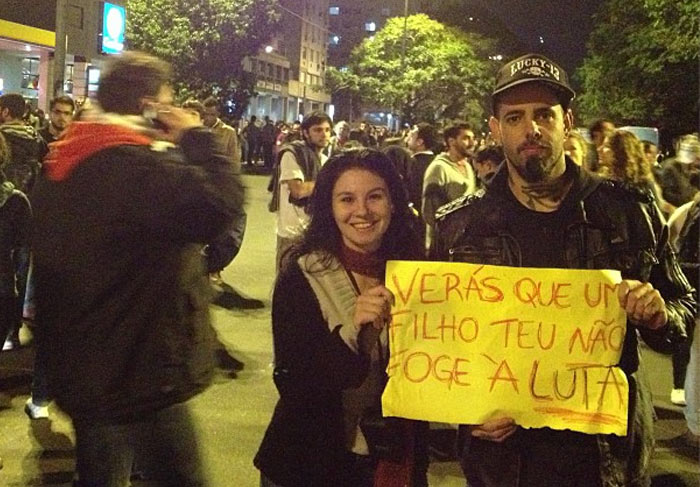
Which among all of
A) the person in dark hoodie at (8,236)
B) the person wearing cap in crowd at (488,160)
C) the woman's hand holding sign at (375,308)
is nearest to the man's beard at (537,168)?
the woman's hand holding sign at (375,308)

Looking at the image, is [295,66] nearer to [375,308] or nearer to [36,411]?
[36,411]

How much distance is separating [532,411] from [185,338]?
1045 mm

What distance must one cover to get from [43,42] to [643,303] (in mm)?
26955

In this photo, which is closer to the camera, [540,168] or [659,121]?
[540,168]

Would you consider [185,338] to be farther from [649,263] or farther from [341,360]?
[649,263]

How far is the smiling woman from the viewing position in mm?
2400

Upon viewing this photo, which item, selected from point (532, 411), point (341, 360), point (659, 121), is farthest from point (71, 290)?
point (659, 121)

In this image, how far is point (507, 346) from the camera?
228 centimetres

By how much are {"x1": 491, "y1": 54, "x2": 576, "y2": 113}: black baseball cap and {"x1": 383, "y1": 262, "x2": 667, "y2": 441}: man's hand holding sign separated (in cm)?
54

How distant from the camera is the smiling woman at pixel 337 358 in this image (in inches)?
94.5

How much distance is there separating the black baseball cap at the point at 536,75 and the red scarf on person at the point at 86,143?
105 centimetres

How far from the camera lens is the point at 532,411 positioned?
2.24m

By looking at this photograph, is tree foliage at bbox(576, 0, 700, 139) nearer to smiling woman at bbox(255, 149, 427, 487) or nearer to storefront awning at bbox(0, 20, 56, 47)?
storefront awning at bbox(0, 20, 56, 47)

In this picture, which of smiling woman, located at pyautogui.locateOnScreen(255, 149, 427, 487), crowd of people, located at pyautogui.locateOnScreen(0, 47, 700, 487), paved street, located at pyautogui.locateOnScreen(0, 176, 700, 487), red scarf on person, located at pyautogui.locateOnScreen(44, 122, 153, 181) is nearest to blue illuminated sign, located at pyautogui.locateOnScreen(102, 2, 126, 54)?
paved street, located at pyautogui.locateOnScreen(0, 176, 700, 487)
